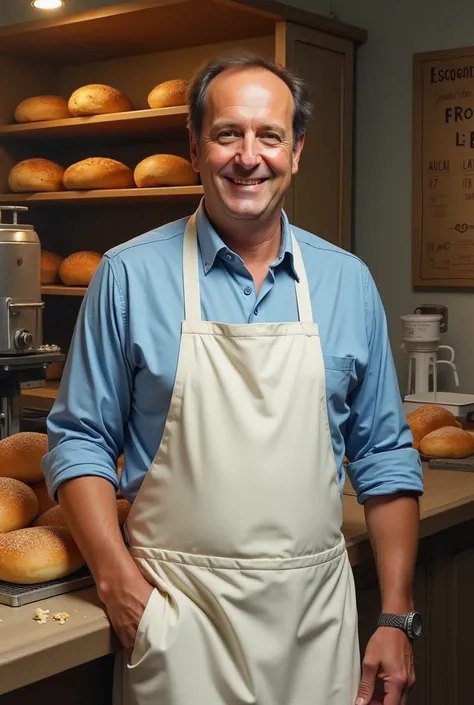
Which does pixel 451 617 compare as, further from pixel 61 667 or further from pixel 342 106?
pixel 342 106

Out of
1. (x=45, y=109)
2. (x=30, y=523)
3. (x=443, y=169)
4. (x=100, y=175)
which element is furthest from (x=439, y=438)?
(x=45, y=109)

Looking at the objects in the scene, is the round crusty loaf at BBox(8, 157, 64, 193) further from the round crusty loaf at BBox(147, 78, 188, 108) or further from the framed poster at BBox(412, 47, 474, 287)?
the framed poster at BBox(412, 47, 474, 287)

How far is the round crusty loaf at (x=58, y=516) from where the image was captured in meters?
1.57

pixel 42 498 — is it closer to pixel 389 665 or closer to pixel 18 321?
pixel 389 665

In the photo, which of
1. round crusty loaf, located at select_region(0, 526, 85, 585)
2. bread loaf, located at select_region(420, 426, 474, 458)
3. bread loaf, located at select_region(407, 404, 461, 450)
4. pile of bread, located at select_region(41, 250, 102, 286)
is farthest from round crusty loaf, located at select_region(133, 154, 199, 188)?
round crusty loaf, located at select_region(0, 526, 85, 585)

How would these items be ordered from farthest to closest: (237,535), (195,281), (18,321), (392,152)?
(392,152)
(18,321)
(195,281)
(237,535)

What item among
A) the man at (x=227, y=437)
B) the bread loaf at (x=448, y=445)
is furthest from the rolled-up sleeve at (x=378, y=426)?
the bread loaf at (x=448, y=445)

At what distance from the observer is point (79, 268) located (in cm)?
391

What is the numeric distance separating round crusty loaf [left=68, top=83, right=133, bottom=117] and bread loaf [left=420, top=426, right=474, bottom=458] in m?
1.92

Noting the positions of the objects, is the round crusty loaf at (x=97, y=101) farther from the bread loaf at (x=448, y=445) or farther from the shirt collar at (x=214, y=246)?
the shirt collar at (x=214, y=246)

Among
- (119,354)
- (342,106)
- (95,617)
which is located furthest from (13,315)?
(342,106)

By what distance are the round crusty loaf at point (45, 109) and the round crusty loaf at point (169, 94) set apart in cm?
51

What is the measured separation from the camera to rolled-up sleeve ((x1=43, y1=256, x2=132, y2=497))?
1.44m

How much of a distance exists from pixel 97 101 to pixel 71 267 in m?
0.65
